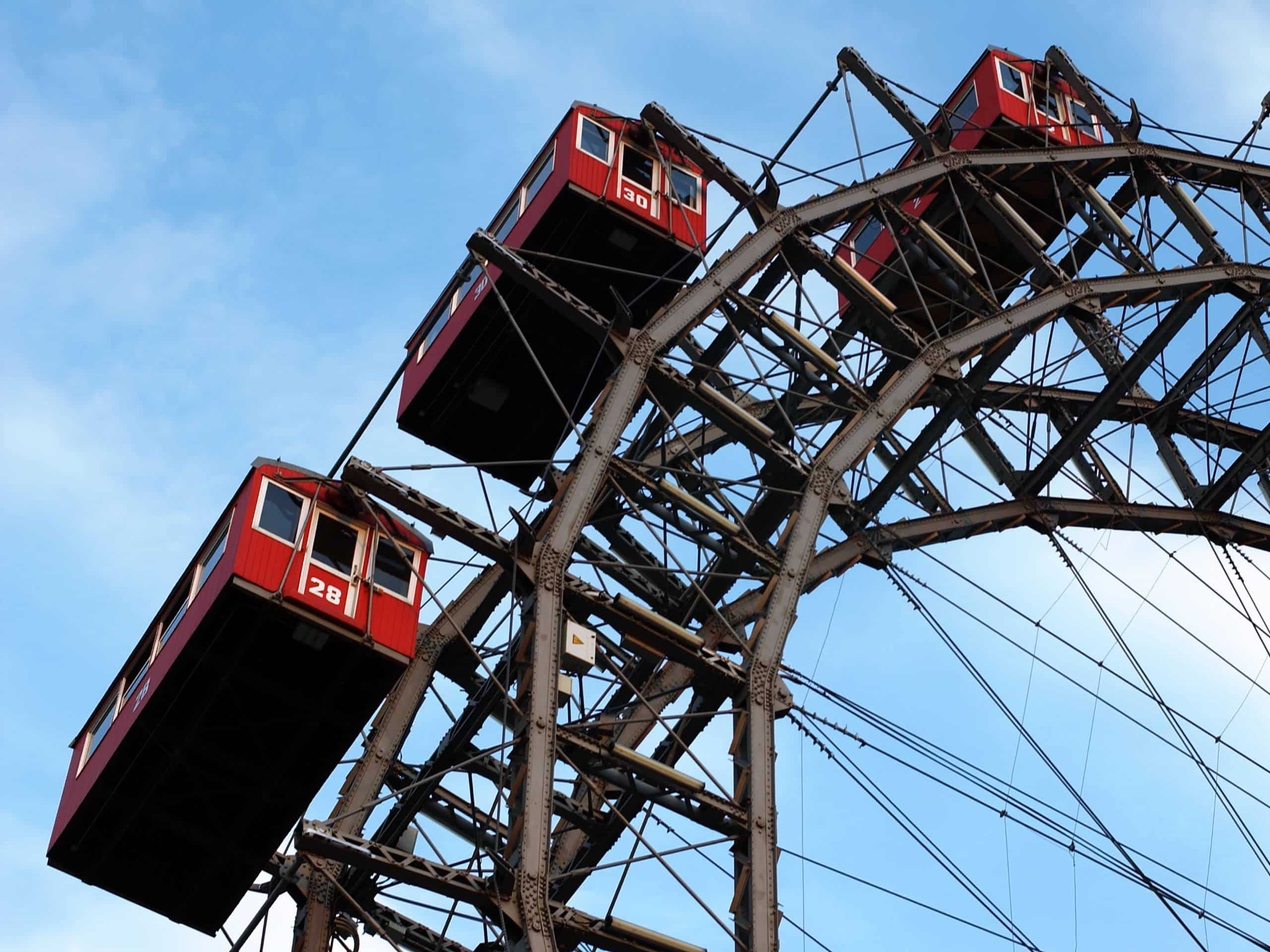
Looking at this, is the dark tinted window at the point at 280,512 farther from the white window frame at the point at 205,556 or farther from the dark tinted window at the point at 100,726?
the dark tinted window at the point at 100,726

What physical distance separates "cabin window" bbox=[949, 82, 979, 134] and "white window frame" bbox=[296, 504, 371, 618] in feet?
48.0

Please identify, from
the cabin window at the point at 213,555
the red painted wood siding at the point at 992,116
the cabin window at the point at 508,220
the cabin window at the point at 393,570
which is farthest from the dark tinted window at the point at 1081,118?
the cabin window at the point at 213,555

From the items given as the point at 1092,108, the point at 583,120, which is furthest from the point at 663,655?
the point at 1092,108

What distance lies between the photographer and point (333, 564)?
21000 mm

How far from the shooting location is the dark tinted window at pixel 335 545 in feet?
A: 68.9

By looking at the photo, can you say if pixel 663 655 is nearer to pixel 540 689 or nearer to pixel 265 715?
pixel 540 689

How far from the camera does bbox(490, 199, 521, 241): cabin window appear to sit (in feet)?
87.9

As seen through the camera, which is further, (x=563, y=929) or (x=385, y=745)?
(x=385, y=745)

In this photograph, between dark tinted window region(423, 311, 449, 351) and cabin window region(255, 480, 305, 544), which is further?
dark tinted window region(423, 311, 449, 351)

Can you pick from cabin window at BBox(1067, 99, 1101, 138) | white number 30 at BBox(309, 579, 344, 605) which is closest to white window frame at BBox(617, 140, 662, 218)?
white number 30 at BBox(309, 579, 344, 605)

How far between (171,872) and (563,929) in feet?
21.8

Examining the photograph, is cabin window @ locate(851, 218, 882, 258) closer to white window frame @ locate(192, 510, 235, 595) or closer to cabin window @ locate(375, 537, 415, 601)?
cabin window @ locate(375, 537, 415, 601)

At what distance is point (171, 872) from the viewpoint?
22.3m

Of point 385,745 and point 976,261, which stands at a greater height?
point 976,261
